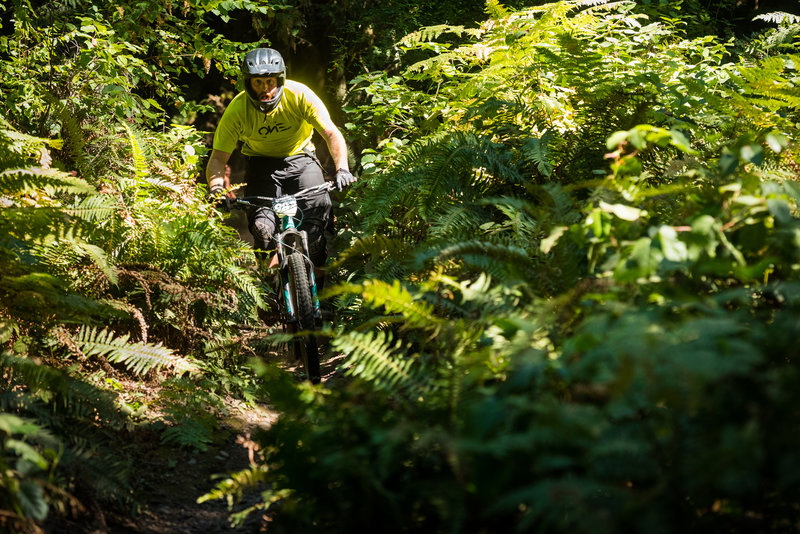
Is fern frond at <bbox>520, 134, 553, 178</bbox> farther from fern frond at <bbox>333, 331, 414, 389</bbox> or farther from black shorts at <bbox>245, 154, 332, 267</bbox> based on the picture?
black shorts at <bbox>245, 154, 332, 267</bbox>

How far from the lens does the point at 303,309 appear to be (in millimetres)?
4320

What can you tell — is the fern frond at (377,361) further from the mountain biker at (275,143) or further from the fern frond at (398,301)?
the mountain biker at (275,143)

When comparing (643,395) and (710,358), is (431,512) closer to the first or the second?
(643,395)

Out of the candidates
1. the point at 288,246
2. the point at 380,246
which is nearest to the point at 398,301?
the point at 380,246

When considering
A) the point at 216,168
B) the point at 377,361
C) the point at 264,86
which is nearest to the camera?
the point at 377,361

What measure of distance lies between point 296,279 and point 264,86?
5.32ft

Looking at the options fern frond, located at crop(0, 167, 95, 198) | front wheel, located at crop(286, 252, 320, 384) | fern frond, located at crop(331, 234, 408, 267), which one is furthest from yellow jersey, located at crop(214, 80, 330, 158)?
fern frond, located at crop(0, 167, 95, 198)

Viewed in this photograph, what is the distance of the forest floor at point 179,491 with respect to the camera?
7.68 feet

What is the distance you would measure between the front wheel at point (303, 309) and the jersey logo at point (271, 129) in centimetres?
129

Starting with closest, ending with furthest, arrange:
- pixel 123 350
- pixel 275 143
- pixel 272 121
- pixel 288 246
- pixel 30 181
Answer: pixel 30 181 → pixel 123 350 → pixel 288 246 → pixel 272 121 → pixel 275 143

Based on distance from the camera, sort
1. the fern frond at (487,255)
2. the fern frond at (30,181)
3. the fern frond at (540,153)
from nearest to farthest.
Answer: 1. the fern frond at (487,255)
2. the fern frond at (30,181)
3. the fern frond at (540,153)

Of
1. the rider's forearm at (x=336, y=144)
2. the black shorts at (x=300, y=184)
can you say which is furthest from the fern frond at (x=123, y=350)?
the rider's forearm at (x=336, y=144)

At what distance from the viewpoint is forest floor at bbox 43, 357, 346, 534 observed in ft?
7.68

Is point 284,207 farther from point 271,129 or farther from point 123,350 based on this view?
point 123,350
